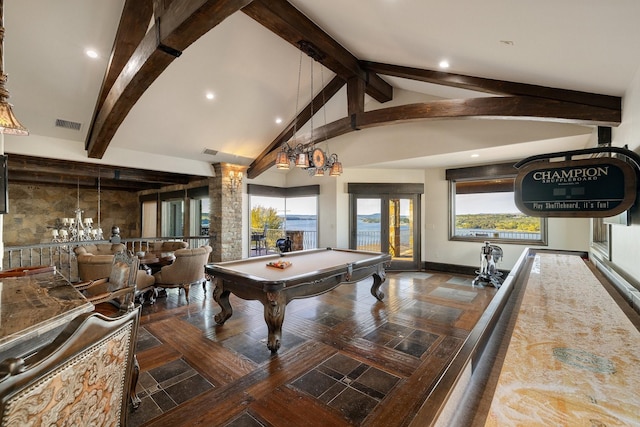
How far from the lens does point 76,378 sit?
938 millimetres

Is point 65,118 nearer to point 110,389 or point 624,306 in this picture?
point 110,389

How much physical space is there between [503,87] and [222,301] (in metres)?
4.71

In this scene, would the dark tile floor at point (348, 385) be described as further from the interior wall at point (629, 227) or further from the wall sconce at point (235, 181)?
the wall sconce at point (235, 181)

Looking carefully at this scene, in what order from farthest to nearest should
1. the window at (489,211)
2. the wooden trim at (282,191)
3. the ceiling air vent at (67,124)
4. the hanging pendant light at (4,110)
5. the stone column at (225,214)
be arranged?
the wooden trim at (282,191), the stone column at (225,214), the window at (489,211), the ceiling air vent at (67,124), the hanging pendant light at (4,110)

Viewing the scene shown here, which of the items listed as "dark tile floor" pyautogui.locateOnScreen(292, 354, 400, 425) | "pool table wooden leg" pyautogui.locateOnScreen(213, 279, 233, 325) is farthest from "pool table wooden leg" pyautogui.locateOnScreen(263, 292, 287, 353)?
"pool table wooden leg" pyautogui.locateOnScreen(213, 279, 233, 325)

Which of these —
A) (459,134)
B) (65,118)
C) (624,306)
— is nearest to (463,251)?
(459,134)

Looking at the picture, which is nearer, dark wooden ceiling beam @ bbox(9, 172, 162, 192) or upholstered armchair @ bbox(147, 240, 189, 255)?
upholstered armchair @ bbox(147, 240, 189, 255)

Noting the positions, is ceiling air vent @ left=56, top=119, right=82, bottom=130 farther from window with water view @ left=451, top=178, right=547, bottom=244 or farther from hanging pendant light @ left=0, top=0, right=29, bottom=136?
window with water view @ left=451, top=178, right=547, bottom=244

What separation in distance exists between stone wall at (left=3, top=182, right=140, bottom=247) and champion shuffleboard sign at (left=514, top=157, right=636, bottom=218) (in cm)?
1137

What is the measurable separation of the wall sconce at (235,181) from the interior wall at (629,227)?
23.7 feet

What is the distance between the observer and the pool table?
3.00m

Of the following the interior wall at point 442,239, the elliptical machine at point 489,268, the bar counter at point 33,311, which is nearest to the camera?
the bar counter at point 33,311

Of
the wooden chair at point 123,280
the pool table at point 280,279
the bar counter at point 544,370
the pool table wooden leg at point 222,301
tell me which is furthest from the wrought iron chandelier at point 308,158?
the bar counter at point 544,370

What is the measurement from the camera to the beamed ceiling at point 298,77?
2.97 meters
